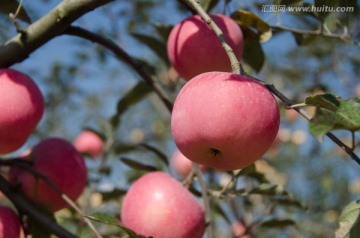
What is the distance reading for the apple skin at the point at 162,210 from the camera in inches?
38.8

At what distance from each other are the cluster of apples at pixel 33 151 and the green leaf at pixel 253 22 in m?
0.45

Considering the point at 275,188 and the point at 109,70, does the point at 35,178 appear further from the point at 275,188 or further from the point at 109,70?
the point at 109,70

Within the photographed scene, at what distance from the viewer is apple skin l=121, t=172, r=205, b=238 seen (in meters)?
0.98

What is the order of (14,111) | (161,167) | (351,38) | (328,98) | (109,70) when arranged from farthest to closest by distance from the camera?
(109,70) → (161,167) → (351,38) → (14,111) → (328,98)

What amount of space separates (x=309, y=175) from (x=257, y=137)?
298 centimetres

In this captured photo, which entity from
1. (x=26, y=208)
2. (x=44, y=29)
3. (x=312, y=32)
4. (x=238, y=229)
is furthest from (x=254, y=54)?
(x=238, y=229)

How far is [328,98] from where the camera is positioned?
615mm

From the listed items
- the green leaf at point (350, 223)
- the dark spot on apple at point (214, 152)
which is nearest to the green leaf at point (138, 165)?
the dark spot on apple at point (214, 152)

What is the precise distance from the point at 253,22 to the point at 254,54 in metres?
0.19

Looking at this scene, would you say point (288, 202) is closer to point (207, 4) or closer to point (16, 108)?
point (207, 4)

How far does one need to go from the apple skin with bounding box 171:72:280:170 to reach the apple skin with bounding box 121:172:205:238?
1.14 ft

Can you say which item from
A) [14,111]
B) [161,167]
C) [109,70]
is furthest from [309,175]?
[14,111]

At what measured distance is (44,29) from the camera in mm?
866

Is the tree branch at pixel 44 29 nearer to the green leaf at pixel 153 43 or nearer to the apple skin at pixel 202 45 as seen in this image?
the apple skin at pixel 202 45
